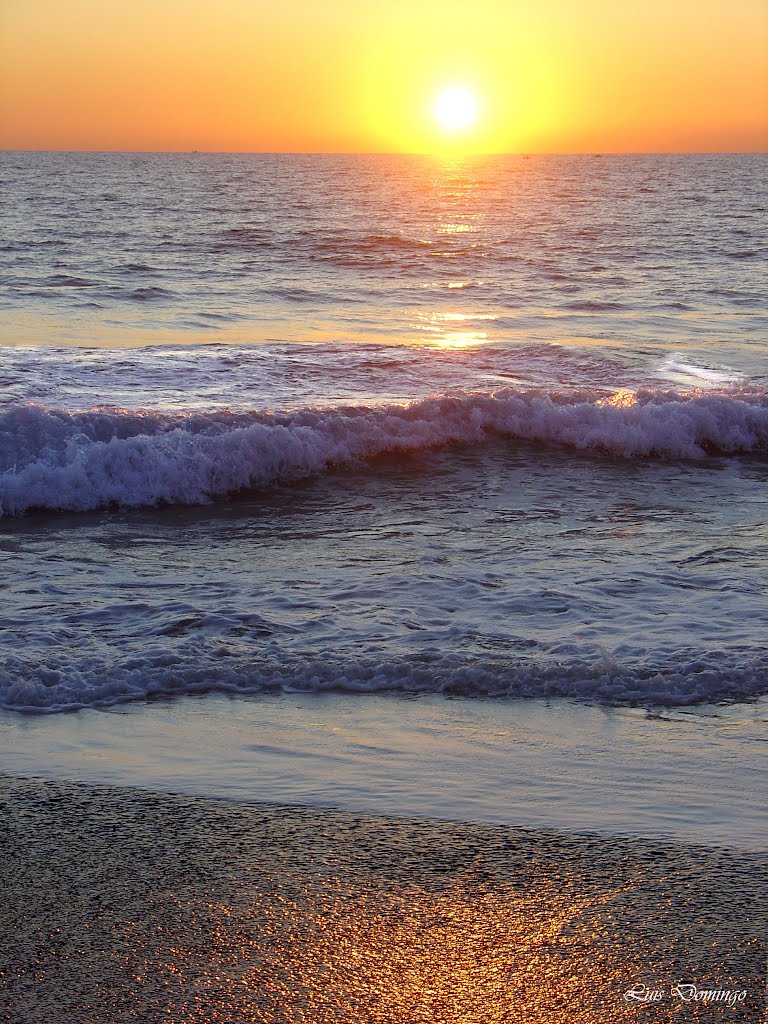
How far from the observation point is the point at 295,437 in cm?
Result: 1087

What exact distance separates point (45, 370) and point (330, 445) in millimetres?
4815

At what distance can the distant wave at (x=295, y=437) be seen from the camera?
31.3 ft

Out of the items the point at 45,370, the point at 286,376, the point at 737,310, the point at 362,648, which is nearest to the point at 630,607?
the point at 362,648

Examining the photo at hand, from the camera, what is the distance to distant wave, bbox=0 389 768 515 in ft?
31.3

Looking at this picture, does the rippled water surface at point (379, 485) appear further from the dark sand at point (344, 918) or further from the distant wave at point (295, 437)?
the dark sand at point (344, 918)

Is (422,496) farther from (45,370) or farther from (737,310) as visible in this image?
(737,310)

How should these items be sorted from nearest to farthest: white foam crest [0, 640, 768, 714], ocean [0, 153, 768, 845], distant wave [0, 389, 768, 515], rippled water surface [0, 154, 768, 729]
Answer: ocean [0, 153, 768, 845], white foam crest [0, 640, 768, 714], rippled water surface [0, 154, 768, 729], distant wave [0, 389, 768, 515]

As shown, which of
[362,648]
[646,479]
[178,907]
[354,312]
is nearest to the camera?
[178,907]

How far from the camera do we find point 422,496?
31.9 feet

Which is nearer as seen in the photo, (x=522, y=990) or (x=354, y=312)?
(x=522, y=990)

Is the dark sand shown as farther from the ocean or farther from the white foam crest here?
the white foam crest

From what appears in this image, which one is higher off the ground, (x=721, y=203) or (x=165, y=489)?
(x=721, y=203)
